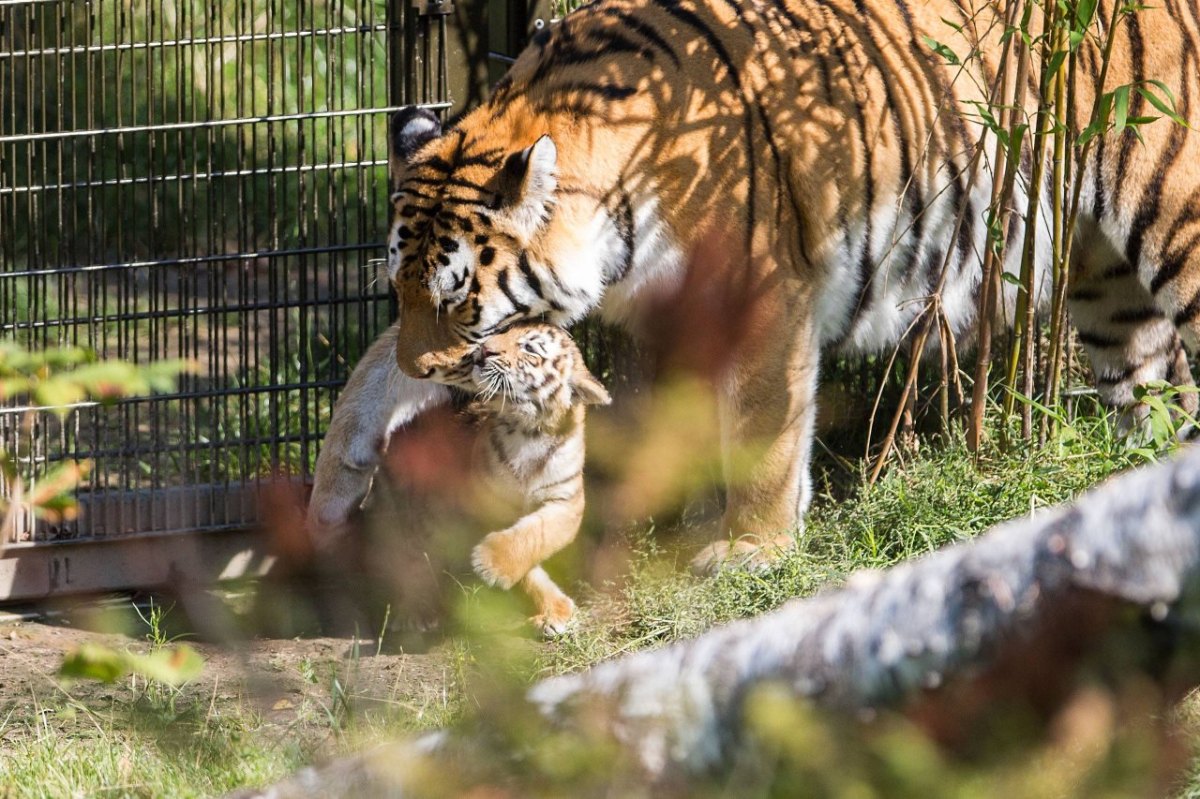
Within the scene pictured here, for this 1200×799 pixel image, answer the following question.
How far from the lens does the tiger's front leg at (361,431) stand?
4230mm

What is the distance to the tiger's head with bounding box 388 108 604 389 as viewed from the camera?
378 centimetres

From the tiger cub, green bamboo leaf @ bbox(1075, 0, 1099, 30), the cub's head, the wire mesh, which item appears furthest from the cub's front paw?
green bamboo leaf @ bbox(1075, 0, 1099, 30)

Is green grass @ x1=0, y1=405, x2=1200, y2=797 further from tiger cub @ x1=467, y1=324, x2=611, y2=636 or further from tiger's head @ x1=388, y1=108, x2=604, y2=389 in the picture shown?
tiger's head @ x1=388, y1=108, x2=604, y2=389

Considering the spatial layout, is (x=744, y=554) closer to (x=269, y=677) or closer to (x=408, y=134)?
(x=269, y=677)

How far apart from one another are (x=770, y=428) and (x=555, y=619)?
81cm

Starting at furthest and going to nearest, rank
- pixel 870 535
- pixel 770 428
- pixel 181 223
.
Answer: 1. pixel 181 223
2. pixel 770 428
3. pixel 870 535

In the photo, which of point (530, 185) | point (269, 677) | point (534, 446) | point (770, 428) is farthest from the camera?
point (770, 428)

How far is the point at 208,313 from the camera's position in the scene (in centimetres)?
444

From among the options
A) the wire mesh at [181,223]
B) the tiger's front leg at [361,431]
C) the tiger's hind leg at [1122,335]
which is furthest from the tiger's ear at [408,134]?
the tiger's hind leg at [1122,335]

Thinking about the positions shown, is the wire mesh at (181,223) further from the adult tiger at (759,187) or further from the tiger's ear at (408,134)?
the adult tiger at (759,187)

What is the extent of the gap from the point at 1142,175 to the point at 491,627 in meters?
2.55

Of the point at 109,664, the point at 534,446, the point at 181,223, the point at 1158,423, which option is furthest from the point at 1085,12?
the point at 109,664

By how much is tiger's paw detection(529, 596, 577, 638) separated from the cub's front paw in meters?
0.19

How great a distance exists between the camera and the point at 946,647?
1334 mm
